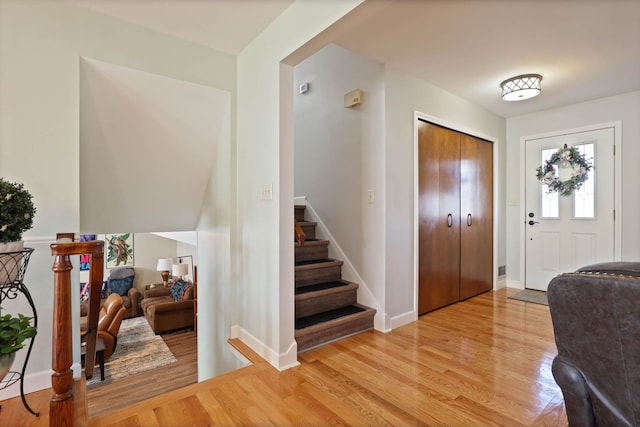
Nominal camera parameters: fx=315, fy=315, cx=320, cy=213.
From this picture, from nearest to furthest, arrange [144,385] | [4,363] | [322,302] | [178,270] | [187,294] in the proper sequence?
1. [4,363]
2. [322,302]
3. [144,385]
4. [187,294]
5. [178,270]

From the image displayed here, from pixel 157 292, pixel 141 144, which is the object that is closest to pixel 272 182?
pixel 141 144

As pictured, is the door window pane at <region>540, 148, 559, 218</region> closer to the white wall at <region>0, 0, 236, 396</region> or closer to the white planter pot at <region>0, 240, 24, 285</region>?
the white wall at <region>0, 0, 236, 396</region>

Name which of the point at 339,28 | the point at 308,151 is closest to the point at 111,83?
the point at 339,28

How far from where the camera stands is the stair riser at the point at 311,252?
319cm

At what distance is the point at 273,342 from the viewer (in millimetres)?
2160

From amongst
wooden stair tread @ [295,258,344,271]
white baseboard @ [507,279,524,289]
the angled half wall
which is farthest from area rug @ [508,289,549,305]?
the angled half wall

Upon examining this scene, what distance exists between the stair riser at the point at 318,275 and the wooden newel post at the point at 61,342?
70.0 inches

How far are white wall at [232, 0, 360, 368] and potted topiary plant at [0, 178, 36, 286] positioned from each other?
126cm

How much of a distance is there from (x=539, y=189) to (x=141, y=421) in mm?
4705

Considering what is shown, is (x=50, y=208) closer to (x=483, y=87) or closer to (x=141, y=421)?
(x=141, y=421)

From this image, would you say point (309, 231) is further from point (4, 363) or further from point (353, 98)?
point (4, 363)

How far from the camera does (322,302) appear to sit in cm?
277

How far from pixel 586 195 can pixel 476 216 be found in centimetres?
125

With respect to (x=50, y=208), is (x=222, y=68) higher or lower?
higher
